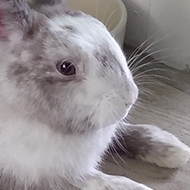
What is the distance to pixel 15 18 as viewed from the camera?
3.30ft

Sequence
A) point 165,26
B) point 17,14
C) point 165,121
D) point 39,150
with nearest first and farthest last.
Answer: point 17,14, point 39,150, point 165,121, point 165,26

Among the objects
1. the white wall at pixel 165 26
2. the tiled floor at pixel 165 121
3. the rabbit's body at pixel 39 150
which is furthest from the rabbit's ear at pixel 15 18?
the white wall at pixel 165 26

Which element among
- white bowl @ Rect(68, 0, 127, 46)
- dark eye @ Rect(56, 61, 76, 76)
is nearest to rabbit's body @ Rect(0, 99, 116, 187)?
dark eye @ Rect(56, 61, 76, 76)

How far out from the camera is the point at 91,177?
1230 mm

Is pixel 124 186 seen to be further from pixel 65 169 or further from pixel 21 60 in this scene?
pixel 21 60

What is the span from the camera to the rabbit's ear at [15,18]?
98cm

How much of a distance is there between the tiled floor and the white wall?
52 mm

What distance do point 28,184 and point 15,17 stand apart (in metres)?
0.35

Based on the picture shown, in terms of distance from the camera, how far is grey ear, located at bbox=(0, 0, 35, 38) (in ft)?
3.22

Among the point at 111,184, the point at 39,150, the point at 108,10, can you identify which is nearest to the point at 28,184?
the point at 39,150

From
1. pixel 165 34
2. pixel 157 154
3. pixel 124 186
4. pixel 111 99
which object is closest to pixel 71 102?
pixel 111 99

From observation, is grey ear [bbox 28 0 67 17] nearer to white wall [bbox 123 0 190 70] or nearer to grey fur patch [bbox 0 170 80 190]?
grey fur patch [bbox 0 170 80 190]

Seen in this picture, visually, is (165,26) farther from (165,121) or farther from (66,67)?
(66,67)

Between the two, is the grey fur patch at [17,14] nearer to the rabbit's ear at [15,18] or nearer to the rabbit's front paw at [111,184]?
the rabbit's ear at [15,18]
